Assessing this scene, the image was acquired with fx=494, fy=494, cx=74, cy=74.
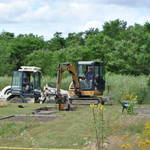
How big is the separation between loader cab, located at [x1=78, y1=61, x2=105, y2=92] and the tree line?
2586 cm

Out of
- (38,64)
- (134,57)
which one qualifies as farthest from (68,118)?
(38,64)

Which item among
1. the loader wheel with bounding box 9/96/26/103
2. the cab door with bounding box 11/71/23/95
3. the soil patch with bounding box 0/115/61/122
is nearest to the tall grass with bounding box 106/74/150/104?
the loader wheel with bounding box 9/96/26/103

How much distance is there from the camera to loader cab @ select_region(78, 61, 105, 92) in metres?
30.6

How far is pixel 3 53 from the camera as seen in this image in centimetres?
6944

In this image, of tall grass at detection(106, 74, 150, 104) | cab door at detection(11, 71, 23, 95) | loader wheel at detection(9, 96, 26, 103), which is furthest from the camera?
tall grass at detection(106, 74, 150, 104)

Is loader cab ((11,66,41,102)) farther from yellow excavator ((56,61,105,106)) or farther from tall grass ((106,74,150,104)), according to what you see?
tall grass ((106,74,150,104))

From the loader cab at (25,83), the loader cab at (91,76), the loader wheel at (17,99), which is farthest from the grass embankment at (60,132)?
the loader cab at (25,83)

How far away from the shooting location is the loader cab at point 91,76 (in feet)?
100

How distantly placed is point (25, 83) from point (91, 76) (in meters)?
4.60

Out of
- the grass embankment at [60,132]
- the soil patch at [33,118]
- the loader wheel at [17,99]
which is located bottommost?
the loader wheel at [17,99]

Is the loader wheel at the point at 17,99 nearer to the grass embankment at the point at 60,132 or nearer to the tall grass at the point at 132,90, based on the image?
the tall grass at the point at 132,90

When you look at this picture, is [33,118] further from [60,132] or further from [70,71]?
[70,71]

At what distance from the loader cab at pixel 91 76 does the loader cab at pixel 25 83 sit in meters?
3.19

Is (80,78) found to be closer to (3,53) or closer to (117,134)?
(117,134)
